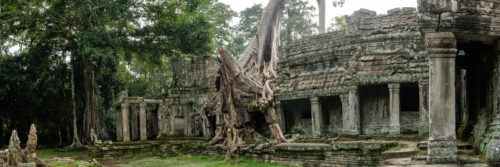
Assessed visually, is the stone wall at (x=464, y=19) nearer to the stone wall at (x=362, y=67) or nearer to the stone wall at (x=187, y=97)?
the stone wall at (x=362, y=67)

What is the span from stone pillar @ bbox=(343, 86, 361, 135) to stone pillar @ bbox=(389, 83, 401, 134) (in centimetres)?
109

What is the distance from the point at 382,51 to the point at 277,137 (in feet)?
14.6

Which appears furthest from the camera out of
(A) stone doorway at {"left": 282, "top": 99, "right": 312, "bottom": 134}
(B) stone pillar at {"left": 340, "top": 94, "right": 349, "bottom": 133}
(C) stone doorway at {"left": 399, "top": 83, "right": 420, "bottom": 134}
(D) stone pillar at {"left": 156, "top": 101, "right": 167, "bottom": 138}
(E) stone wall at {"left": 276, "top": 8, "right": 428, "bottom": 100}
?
(D) stone pillar at {"left": 156, "top": 101, "right": 167, "bottom": 138}

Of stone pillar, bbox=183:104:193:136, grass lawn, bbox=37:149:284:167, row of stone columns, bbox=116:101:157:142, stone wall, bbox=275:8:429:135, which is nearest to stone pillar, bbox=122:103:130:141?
row of stone columns, bbox=116:101:157:142

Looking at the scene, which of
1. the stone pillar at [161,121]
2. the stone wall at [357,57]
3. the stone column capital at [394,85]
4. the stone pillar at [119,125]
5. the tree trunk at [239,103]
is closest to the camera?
the stone column capital at [394,85]

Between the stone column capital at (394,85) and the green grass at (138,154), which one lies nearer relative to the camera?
the stone column capital at (394,85)

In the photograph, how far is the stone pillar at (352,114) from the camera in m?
13.4

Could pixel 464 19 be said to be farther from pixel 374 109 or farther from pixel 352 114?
pixel 374 109

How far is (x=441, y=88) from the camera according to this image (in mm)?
5750

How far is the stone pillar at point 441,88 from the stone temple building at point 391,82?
12 mm

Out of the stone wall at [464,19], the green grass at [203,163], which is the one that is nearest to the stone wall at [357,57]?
the green grass at [203,163]

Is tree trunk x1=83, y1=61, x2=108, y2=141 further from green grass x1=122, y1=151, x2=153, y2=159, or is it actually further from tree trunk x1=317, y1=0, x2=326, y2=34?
tree trunk x1=317, y1=0, x2=326, y2=34

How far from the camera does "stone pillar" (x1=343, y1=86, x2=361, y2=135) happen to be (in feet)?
44.0

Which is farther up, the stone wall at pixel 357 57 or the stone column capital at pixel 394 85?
the stone wall at pixel 357 57
